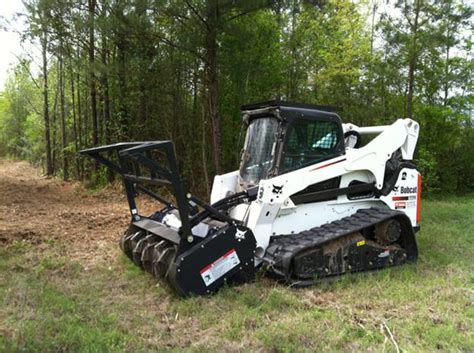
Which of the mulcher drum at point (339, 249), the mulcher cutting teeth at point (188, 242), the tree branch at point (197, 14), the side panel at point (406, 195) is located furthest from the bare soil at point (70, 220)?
the tree branch at point (197, 14)

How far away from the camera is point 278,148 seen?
5477mm

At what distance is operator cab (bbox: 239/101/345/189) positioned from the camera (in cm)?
550

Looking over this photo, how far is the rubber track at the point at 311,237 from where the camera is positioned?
A: 4961 mm

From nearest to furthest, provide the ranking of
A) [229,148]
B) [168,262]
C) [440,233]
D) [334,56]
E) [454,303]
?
[454,303] < [168,262] < [440,233] < [229,148] < [334,56]

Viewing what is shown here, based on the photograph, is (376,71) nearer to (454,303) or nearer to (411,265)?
(411,265)

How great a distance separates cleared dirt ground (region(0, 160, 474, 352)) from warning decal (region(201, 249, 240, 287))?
185mm

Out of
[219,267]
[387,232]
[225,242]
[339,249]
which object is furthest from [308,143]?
[219,267]

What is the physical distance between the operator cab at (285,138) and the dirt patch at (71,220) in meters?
2.44

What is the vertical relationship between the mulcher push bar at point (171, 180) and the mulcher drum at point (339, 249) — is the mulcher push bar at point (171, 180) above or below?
above

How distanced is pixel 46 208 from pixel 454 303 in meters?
8.87

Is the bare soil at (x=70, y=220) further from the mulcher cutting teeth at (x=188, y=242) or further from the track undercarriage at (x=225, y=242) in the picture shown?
the mulcher cutting teeth at (x=188, y=242)

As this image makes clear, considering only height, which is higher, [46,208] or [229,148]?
[229,148]

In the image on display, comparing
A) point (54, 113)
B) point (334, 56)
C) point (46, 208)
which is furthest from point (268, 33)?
point (54, 113)

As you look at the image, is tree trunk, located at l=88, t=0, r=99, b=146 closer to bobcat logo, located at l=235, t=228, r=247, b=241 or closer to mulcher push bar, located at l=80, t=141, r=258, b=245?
mulcher push bar, located at l=80, t=141, r=258, b=245
